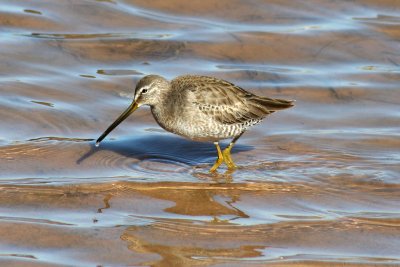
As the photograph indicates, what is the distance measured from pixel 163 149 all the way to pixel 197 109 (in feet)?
2.35

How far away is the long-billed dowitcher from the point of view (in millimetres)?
8844

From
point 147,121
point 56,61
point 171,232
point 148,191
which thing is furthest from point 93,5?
point 171,232

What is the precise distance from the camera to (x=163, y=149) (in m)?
9.38

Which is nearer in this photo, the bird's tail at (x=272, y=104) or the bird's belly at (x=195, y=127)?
the bird's belly at (x=195, y=127)

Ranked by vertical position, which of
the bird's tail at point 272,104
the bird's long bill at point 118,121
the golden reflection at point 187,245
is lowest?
the golden reflection at point 187,245

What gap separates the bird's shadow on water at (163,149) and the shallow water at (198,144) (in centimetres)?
2

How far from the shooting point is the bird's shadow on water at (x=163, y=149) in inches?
358

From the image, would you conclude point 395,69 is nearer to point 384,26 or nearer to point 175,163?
point 384,26

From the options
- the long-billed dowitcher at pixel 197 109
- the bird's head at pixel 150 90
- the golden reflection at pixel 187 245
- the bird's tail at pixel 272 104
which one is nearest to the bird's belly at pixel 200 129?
the long-billed dowitcher at pixel 197 109

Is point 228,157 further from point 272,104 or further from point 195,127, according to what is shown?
point 272,104

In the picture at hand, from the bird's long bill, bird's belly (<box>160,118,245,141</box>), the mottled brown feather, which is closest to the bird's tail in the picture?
the mottled brown feather

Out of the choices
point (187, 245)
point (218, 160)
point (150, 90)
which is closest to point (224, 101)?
point (218, 160)

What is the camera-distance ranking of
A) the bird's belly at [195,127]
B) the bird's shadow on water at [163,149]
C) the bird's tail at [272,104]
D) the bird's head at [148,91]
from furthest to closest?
1. the bird's tail at [272,104]
2. the bird's shadow on water at [163,149]
3. the bird's head at [148,91]
4. the bird's belly at [195,127]

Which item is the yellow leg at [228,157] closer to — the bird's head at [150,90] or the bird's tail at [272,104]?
the bird's tail at [272,104]
